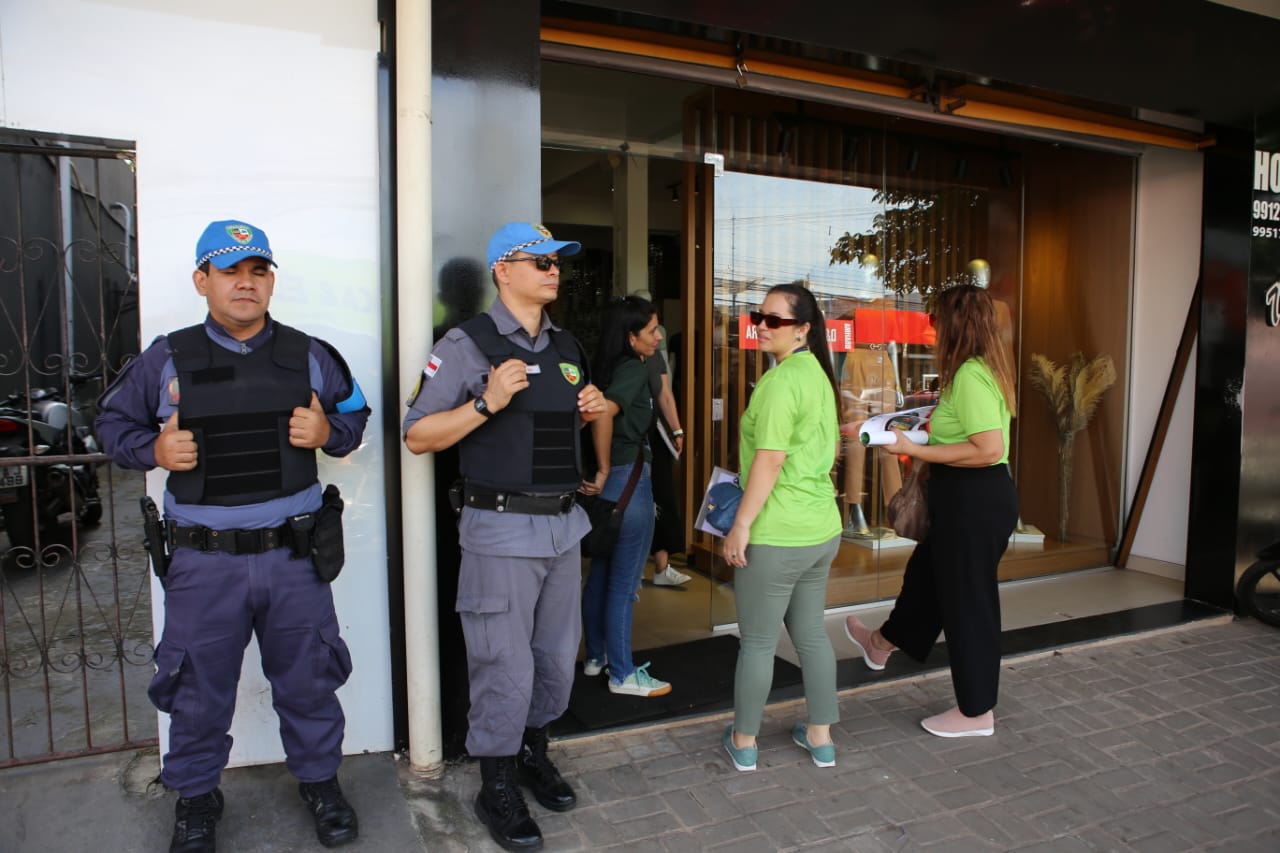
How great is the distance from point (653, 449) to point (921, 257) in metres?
3.10

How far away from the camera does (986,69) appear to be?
14.2 feet

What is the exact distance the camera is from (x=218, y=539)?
8.32 ft

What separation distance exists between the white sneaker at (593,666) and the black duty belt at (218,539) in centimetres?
193

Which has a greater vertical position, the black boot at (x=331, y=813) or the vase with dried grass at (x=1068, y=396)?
the vase with dried grass at (x=1068, y=396)

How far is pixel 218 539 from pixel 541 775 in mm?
1377

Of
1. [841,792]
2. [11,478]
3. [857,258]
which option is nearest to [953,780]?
[841,792]

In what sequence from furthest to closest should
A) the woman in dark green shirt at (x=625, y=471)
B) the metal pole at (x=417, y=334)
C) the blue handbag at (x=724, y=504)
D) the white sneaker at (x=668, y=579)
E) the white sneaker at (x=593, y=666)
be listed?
the white sneaker at (x=668, y=579) < the white sneaker at (x=593, y=666) < the woman in dark green shirt at (x=625, y=471) < the blue handbag at (x=724, y=504) < the metal pole at (x=417, y=334)

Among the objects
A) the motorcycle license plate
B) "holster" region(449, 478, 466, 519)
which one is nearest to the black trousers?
"holster" region(449, 478, 466, 519)

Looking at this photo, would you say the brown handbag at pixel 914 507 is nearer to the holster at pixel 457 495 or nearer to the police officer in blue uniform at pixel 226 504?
the holster at pixel 457 495

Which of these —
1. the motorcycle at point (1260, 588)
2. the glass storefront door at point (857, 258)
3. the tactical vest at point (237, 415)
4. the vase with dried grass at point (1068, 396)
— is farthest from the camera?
the vase with dried grass at point (1068, 396)

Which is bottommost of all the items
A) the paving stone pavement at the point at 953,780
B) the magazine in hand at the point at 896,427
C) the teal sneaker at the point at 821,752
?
the paving stone pavement at the point at 953,780

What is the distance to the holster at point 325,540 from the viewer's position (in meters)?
2.67

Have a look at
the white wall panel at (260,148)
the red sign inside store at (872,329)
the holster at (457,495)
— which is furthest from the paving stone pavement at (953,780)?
the red sign inside store at (872,329)

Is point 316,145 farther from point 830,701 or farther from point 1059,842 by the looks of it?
point 1059,842
